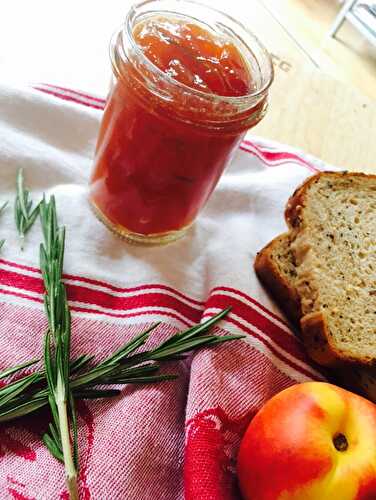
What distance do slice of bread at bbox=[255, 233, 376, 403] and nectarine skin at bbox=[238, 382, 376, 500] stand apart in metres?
0.14

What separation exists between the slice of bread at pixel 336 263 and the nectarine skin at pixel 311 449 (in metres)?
0.15

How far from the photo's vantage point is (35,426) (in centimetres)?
75

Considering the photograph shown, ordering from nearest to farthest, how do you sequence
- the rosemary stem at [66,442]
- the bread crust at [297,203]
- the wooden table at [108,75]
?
the rosemary stem at [66,442]
the bread crust at [297,203]
the wooden table at [108,75]

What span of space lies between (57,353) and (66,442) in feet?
0.38

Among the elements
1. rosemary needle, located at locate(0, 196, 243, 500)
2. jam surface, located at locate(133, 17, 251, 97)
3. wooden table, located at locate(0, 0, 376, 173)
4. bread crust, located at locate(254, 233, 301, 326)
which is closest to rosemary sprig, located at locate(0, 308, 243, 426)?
rosemary needle, located at locate(0, 196, 243, 500)

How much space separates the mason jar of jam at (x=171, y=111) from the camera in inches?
32.3

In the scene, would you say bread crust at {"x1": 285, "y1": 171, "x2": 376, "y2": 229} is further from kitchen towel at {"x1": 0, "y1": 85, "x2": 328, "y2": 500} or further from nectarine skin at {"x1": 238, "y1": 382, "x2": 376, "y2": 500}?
nectarine skin at {"x1": 238, "y1": 382, "x2": 376, "y2": 500}

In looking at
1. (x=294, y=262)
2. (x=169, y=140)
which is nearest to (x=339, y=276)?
(x=294, y=262)

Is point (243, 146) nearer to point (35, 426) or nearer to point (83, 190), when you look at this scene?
point (83, 190)

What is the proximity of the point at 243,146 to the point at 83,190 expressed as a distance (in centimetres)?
36

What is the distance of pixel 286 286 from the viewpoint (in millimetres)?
973

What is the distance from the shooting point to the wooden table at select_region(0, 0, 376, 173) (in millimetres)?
1273

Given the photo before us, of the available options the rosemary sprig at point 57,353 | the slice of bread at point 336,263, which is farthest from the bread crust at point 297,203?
the rosemary sprig at point 57,353

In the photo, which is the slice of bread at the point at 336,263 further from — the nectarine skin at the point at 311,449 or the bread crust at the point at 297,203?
the nectarine skin at the point at 311,449
